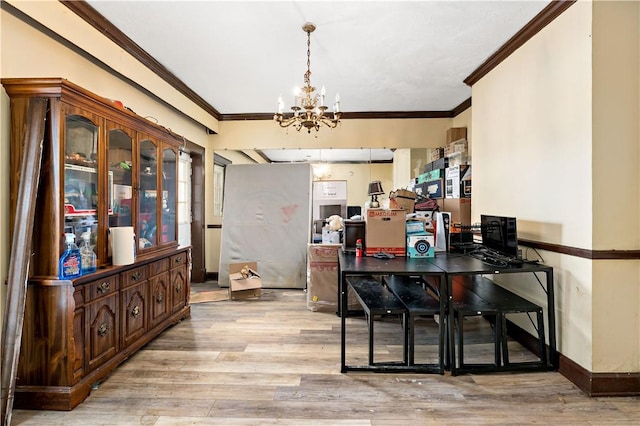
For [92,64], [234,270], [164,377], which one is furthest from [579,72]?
[234,270]

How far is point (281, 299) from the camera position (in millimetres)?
4297

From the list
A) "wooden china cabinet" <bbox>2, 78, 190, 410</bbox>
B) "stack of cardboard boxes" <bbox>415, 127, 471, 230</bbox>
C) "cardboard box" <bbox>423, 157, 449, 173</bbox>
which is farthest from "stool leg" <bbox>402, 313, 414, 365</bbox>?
"cardboard box" <bbox>423, 157, 449, 173</bbox>

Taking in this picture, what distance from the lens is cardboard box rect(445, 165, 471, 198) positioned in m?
3.97

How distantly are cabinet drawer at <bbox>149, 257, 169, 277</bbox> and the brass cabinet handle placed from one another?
0.61 metres

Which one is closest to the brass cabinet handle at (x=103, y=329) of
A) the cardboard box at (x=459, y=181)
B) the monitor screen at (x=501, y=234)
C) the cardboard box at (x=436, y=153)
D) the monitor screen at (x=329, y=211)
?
the monitor screen at (x=501, y=234)

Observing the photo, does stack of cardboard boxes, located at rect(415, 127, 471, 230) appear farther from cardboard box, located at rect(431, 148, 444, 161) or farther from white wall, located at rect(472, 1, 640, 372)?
white wall, located at rect(472, 1, 640, 372)

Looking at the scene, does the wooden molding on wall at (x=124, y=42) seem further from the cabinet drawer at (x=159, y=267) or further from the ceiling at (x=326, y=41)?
the cabinet drawer at (x=159, y=267)

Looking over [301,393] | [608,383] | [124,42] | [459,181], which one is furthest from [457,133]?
[124,42]

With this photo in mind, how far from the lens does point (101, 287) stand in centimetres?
218

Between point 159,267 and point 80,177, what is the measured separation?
1069 mm

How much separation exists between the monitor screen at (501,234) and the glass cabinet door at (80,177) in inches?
120

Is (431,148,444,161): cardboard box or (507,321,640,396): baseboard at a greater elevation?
(431,148,444,161): cardboard box

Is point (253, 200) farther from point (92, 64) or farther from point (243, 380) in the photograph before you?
point (243, 380)

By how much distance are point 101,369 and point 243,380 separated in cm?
94
